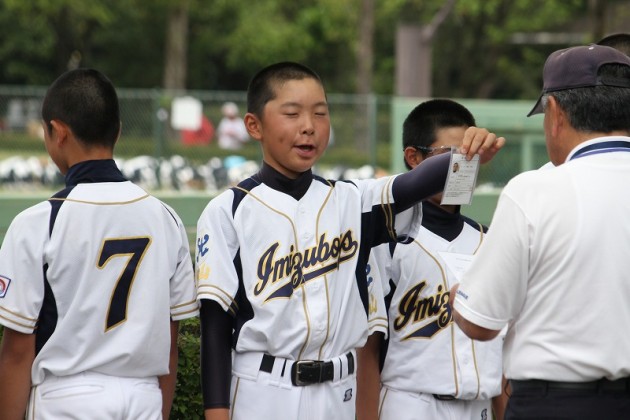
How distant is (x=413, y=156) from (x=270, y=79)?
913 mm

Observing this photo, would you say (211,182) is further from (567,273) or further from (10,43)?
(10,43)

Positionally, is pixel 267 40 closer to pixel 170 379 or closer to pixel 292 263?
pixel 170 379

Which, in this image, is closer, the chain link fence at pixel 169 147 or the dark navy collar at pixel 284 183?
the dark navy collar at pixel 284 183

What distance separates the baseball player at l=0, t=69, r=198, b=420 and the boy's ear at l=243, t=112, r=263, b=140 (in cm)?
48

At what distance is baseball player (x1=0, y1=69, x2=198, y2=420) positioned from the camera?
3852 mm

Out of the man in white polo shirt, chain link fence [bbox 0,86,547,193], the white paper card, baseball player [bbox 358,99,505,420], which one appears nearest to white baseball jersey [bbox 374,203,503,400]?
baseball player [bbox 358,99,505,420]

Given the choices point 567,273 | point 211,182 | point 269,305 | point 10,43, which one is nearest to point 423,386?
point 269,305

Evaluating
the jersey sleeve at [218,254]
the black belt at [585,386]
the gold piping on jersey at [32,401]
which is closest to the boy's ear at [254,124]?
→ the jersey sleeve at [218,254]

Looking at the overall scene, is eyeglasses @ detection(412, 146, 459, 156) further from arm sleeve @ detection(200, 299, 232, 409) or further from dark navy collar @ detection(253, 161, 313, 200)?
arm sleeve @ detection(200, 299, 232, 409)

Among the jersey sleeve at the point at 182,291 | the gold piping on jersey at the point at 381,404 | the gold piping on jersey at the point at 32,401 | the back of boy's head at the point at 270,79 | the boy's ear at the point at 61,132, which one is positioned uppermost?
the back of boy's head at the point at 270,79

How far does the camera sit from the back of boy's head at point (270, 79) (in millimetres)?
4230

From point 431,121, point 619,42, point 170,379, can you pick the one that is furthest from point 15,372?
point 619,42

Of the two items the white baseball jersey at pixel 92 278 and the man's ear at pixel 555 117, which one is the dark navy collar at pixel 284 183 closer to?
the white baseball jersey at pixel 92 278

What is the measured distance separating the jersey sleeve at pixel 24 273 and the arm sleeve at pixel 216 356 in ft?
1.96
